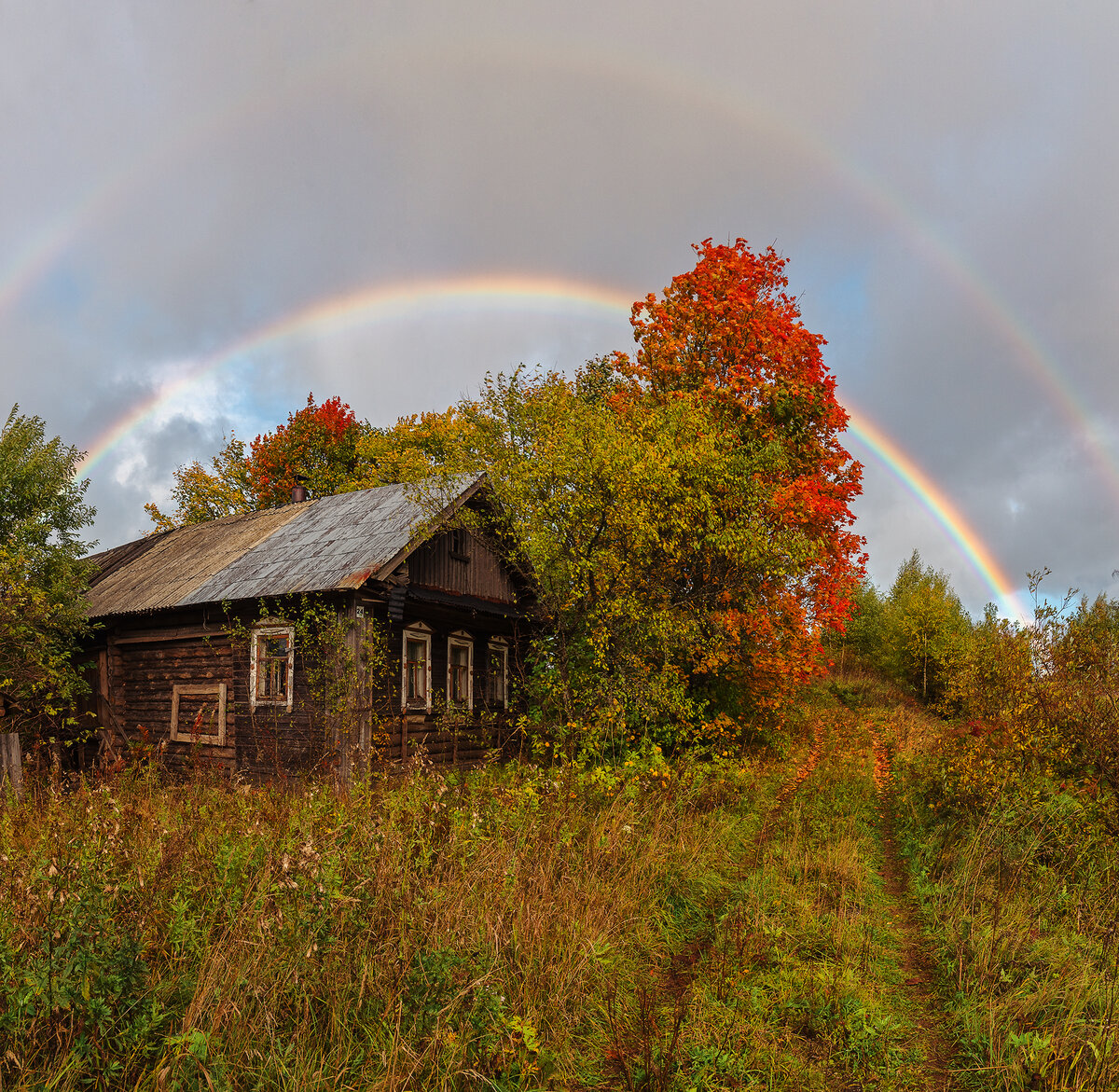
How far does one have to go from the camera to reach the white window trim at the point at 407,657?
1355 cm

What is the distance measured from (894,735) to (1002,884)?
15512mm

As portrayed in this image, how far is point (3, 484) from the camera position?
1416 cm

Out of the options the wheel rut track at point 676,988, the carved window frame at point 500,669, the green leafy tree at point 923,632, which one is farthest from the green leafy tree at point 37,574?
the green leafy tree at point 923,632

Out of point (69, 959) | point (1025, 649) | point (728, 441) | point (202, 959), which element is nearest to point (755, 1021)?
point (202, 959)

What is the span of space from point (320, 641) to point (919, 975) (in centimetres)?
937

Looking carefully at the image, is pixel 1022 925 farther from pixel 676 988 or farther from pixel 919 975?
pixel 676 988

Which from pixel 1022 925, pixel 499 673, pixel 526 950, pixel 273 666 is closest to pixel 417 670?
pixel 273 666

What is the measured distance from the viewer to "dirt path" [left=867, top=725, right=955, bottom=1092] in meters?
4.27

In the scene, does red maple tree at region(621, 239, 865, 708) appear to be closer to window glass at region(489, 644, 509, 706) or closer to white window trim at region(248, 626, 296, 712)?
window glass at region(489, 644, 509, 706)

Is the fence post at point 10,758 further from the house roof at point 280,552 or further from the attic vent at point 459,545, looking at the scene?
the attic vent at point 459,545

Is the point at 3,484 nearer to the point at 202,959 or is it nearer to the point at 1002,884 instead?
the point at 202,959

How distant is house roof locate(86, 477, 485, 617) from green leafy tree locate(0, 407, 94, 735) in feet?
4.31

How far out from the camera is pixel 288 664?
1330 centimetres

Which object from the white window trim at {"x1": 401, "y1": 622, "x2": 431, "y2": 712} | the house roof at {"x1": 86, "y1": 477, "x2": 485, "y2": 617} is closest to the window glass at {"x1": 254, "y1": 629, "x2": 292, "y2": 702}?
the house roof at {"x1": 86, "y1": 477, "x2": 485, "y2": 617}
